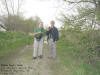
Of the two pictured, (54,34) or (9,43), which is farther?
(9,43)

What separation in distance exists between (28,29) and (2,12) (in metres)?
13.0

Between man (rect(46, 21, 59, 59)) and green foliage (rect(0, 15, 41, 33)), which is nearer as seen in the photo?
man (rect(46, 21, 59, 59))

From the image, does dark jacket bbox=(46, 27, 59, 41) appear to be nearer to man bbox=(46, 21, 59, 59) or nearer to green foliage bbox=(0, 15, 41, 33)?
man bbox=(46, 21, 59, 59)

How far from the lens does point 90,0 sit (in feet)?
23.6

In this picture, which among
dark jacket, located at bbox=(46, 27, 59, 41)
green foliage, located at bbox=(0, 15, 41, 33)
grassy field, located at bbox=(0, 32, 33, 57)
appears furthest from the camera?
green foliage, located at bbox=(0, 15, 41, 33)

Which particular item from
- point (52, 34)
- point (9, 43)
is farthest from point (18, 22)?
point (52, 34)

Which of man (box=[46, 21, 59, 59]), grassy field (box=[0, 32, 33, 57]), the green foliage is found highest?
the green foliage

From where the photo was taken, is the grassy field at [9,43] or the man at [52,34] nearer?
the man at [52,34]

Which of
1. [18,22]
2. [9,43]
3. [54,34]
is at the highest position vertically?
[18,22]

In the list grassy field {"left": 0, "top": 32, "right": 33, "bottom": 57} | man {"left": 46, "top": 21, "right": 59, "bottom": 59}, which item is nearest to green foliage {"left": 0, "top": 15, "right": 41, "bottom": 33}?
grassy field {"left": 0, "top": 32, "right": 33, "bottom": 57}

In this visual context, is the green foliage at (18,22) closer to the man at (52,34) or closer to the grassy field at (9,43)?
the grassy field at (9,43)

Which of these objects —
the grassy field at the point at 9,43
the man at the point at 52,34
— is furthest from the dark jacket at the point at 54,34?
the grassy field at the point at 9,43

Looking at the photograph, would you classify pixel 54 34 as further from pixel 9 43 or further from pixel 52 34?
pixel 9 43

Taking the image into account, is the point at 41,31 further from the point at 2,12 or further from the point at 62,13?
the point at 2,12
